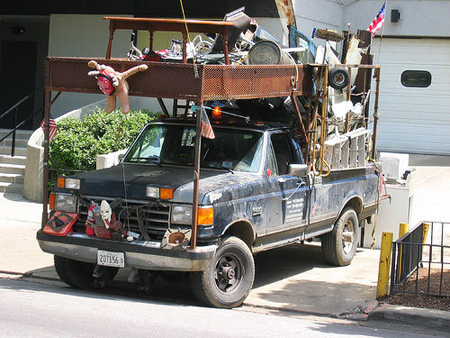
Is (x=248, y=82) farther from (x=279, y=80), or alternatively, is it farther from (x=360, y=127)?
(x=360, y=127)

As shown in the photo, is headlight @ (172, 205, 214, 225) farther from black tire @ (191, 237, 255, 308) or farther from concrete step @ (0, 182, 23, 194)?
concrete step @ (0, 182, 23, 194)

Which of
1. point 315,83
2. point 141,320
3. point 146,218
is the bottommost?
point 141,320

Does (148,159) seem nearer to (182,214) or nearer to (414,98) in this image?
(182,214)

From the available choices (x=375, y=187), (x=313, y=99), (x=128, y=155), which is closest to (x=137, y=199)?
(x=128, y=155)

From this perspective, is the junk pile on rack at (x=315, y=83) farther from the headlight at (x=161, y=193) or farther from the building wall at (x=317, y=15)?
the building wall at (x=317, y=15)

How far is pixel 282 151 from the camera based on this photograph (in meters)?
9.70

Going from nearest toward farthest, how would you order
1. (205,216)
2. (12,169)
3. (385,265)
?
(205,216)
(385,265)
(12,169)

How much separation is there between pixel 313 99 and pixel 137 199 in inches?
125

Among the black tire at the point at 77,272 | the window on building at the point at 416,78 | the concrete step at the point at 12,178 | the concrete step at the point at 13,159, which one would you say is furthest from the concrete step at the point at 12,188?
the window on building at the point at 416,78

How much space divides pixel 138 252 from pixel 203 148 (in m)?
1.84

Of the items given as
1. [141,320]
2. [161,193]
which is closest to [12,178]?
[161,193]

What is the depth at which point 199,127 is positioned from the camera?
7.94 m

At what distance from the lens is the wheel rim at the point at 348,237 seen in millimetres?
10965

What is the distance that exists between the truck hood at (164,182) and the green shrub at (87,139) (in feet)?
17.1
